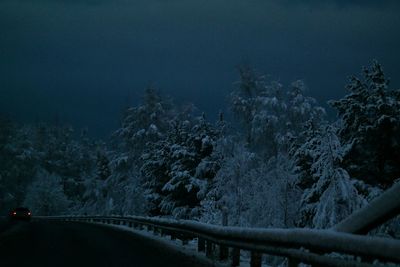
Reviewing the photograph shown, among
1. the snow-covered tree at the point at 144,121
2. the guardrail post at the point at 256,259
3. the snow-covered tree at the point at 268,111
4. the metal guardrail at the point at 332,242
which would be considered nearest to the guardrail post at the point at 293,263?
the metal guardrail at the point at 332,242

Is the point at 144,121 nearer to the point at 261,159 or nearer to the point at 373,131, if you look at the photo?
the point at 261,159

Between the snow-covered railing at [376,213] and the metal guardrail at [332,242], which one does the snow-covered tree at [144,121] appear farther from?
the snow-covered railing at [376,213]

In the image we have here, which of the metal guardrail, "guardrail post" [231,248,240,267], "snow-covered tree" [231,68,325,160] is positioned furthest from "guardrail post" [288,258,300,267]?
"snow-covered tree" [231,68,325,160]

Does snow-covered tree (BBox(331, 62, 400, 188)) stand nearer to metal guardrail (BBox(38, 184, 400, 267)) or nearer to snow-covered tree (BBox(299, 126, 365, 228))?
snow-covered tree (BBox(299, 126, 365, 228))

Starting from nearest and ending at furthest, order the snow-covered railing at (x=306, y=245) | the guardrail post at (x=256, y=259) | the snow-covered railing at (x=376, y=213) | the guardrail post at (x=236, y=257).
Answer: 1. the snow-covered railing at (x=376, y=213)
2. the snow-covered railing at (x=306, y=245)
3. the guardrail post at (x=256, y=259)
4. the guardrail post at (x=236, y=257)

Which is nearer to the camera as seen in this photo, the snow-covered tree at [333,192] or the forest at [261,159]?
the snow-covered tree at [333,192]

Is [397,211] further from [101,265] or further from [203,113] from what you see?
[203,113]

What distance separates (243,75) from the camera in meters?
51.0

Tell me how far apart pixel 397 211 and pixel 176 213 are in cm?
3252

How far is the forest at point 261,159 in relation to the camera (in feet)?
79.8

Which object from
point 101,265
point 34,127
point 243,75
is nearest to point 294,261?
point 101,265

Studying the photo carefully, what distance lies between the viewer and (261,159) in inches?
1684

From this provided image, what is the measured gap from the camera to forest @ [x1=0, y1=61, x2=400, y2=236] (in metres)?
24.3

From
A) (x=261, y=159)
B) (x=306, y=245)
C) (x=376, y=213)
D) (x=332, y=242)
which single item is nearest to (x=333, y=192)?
(x=306, y=245)
